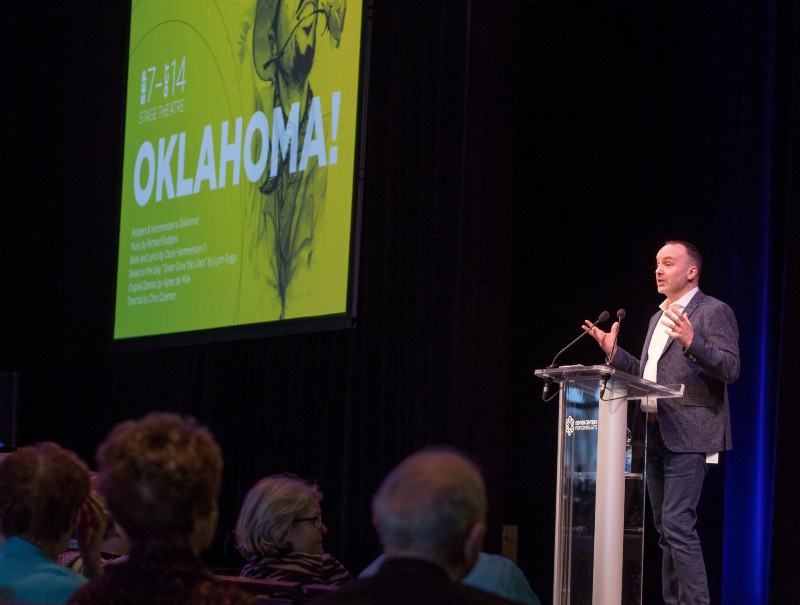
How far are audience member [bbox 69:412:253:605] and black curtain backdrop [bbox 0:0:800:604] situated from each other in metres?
3.27

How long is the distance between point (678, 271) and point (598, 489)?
3.13 ft

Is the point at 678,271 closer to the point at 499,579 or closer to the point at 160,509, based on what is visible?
the point at 499,579

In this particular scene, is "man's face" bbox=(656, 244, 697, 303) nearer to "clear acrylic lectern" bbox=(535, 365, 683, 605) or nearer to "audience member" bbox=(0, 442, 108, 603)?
"clear acrylic lectern" bbox=(535, 365, 683, 605)

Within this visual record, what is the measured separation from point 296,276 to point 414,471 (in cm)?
403

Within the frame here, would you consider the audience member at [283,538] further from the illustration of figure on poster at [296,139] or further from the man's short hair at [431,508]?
the illustration of figure on poster at [296,139]

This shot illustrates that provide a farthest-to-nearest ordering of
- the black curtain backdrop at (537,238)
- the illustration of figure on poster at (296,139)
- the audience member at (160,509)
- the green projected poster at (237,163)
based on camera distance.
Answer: the illustration of figure on poster at (296,139) → the green projected poster at (237,163) → the black curtain backdrop at (537,238) → the audience member at (160,509)

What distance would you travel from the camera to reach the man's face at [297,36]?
5.55 metres

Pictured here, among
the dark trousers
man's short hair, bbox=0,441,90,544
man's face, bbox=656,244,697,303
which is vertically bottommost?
the dark trousers

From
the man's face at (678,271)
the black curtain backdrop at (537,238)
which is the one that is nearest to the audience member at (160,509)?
the man's face at (678,271)

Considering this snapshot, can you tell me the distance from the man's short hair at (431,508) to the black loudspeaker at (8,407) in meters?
5.52

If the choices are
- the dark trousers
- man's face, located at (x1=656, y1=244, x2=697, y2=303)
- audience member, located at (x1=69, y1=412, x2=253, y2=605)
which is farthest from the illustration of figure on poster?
audience member, located at (x1=69, y1=412, x2=253, y2=605)

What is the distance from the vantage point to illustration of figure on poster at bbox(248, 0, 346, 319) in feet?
17.8

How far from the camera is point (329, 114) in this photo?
533 centimetres

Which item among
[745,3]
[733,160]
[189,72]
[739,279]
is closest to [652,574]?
[739,279]
